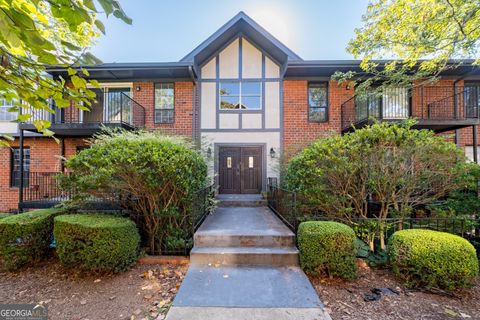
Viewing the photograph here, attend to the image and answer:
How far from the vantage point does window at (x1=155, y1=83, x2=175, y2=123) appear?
930 centimetres

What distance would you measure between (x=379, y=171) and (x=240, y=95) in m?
6.46

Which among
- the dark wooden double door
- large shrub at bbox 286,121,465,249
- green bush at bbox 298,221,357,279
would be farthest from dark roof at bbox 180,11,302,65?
green bush at bbox 298,221,357,279

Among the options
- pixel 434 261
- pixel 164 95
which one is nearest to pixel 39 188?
pixel 164 95

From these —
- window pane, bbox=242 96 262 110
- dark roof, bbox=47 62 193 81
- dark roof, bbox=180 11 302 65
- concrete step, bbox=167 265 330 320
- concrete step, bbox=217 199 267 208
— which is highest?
dark roof, bbox=180 11 302 65

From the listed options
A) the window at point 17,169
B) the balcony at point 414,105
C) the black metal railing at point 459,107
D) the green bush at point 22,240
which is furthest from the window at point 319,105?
the window at point 17,169

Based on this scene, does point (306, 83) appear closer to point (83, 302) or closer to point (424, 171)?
point (424, 171)

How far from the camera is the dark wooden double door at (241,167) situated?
30.1 feet

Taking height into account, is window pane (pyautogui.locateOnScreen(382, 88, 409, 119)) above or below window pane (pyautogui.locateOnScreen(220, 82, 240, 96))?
below

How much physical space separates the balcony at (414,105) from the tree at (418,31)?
146cm

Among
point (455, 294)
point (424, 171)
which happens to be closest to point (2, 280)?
point (455, 294)

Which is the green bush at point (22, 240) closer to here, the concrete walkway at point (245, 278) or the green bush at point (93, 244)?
the green bush at point (93, 244)

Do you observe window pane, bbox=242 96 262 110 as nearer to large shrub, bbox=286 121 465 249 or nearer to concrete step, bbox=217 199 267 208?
concrete step, bbox=217 199 267 208

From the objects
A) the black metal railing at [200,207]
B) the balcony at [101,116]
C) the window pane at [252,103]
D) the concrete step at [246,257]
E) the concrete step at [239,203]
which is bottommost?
the concrete step at [246,257]

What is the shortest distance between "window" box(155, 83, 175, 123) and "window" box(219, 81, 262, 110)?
222 centimetres
